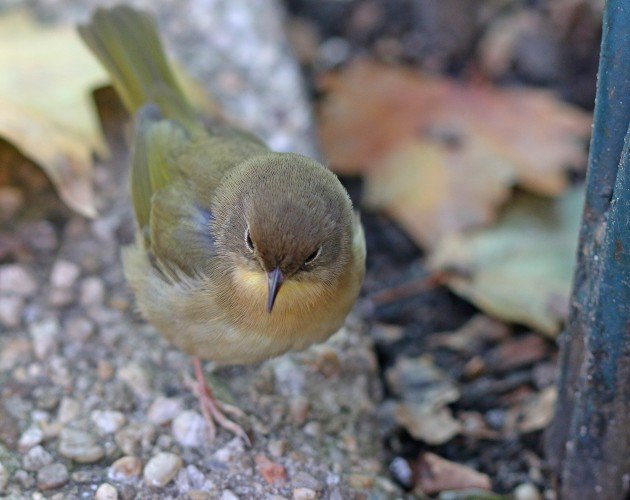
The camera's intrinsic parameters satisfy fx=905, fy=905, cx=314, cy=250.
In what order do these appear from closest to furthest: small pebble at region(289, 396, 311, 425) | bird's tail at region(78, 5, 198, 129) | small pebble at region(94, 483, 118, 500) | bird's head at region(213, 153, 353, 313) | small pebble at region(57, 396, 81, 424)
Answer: bird's head at region(213, 153, 353, 313)
small pebble at region(94, 483, 118, 500)
small pebble at region(57, 396, 81, 424)
small pebble at region(289, 396, 311, 425)
bird's tail at region(78, 5, 198, 129)

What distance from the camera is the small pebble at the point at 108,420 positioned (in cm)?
284

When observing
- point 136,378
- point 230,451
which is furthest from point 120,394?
point 230,451

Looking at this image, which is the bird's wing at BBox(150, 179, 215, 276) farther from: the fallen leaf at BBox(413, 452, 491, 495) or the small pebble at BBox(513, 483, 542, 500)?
the small pebble at BBox(513, 483, 542, 500)

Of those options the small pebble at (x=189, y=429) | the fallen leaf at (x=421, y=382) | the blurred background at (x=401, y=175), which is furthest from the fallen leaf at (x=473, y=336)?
the small pebble at (x=189, y=429)

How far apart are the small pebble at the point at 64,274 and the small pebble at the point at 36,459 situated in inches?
30.7

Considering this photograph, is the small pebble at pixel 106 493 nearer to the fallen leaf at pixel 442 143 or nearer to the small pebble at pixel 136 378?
the small pebble at pixel 136 378

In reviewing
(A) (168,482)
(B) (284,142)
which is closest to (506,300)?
(B) (284,142)

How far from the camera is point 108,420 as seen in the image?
287cm

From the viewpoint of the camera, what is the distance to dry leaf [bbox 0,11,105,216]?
3240 millimetres

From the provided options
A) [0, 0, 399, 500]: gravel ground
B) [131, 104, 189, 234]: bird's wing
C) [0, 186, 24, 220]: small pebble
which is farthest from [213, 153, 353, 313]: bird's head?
[0, 186, 24, 220]: small pebble

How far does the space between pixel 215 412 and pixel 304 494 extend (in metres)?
0.40

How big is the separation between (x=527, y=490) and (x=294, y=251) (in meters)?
1.20

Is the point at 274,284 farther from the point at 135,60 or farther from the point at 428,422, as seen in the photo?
the point at 135,60

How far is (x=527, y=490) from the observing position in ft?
9.66
